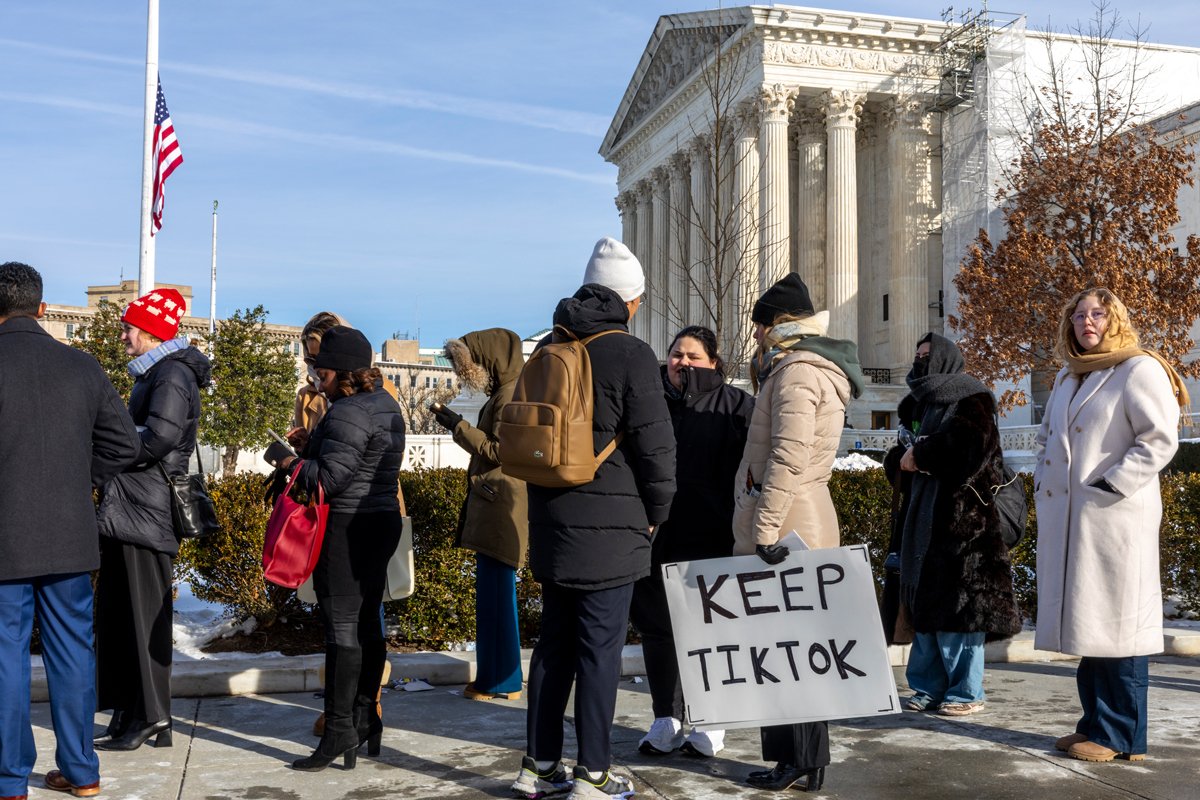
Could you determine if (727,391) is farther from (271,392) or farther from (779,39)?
(779,39)

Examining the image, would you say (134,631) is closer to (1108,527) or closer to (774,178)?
(1108,527)

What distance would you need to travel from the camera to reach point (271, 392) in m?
39.2

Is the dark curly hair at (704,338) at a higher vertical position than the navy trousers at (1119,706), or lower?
higher

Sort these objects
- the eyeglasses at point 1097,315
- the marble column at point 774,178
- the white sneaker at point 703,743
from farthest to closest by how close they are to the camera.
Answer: the marble column at point 774,178 < the eyeglasses at point 1097,315 < the white sneaker at point 703,743

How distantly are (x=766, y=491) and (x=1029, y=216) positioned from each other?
30056 mm

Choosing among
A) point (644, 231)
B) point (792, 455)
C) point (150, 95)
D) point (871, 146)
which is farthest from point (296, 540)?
point (644, 231)

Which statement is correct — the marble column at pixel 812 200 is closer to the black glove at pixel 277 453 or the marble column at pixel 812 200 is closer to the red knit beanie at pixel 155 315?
the red knit beanie at pixel 155 315

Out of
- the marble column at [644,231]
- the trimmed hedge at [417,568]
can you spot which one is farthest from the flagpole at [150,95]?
the marble column at [644,231]

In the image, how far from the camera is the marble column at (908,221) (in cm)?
4503

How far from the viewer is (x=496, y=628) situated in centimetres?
686

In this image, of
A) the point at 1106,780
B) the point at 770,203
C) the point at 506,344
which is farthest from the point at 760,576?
the point at 770,203

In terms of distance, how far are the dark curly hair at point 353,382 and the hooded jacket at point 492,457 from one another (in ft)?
3.86

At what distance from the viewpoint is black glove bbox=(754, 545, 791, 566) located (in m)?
4.94

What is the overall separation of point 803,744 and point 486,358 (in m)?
2.80
